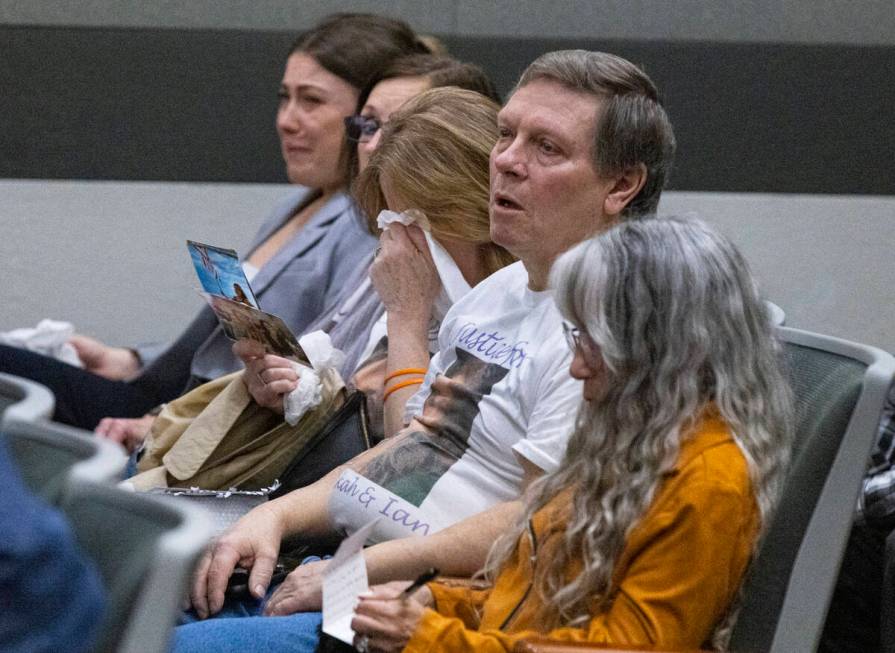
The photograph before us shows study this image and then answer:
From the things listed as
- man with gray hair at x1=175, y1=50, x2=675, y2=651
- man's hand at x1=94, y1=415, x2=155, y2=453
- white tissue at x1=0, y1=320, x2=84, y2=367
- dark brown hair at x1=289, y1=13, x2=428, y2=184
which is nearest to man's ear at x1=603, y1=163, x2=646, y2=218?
man with gray hair at x1=175, y1=50, x2=675, y2=651

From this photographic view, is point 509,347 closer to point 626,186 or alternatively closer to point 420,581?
point 626,186

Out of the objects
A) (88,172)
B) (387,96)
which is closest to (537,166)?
(387,96)

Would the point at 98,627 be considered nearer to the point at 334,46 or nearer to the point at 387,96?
the point at 387,96

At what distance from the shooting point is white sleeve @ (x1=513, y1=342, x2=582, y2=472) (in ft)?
5.98

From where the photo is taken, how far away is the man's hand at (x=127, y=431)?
10.6ft

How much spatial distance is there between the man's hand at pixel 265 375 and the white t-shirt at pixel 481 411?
0.29 m

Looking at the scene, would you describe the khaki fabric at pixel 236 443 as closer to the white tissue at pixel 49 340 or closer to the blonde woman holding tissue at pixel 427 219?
the blonde woman holding tissue at pixel 427 219

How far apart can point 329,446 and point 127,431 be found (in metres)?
1.04

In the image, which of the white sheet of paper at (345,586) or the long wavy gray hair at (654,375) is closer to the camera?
the long wavy gray hair at (654,375)

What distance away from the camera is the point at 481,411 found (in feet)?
6.71

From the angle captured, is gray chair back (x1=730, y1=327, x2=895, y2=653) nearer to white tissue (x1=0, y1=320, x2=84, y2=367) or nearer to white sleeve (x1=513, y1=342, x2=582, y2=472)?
Result: white sleeve (x1=513, y1=342, x2=582, y2=472)

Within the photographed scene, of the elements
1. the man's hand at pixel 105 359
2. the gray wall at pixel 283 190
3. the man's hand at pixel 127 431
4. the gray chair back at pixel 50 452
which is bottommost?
the man's hand at pixel 105 359

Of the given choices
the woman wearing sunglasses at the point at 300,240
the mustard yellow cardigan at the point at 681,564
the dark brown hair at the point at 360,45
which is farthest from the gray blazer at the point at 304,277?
the mustard yellow cardigan at the point at 681,564

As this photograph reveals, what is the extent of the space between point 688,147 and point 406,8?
0.93 metres
